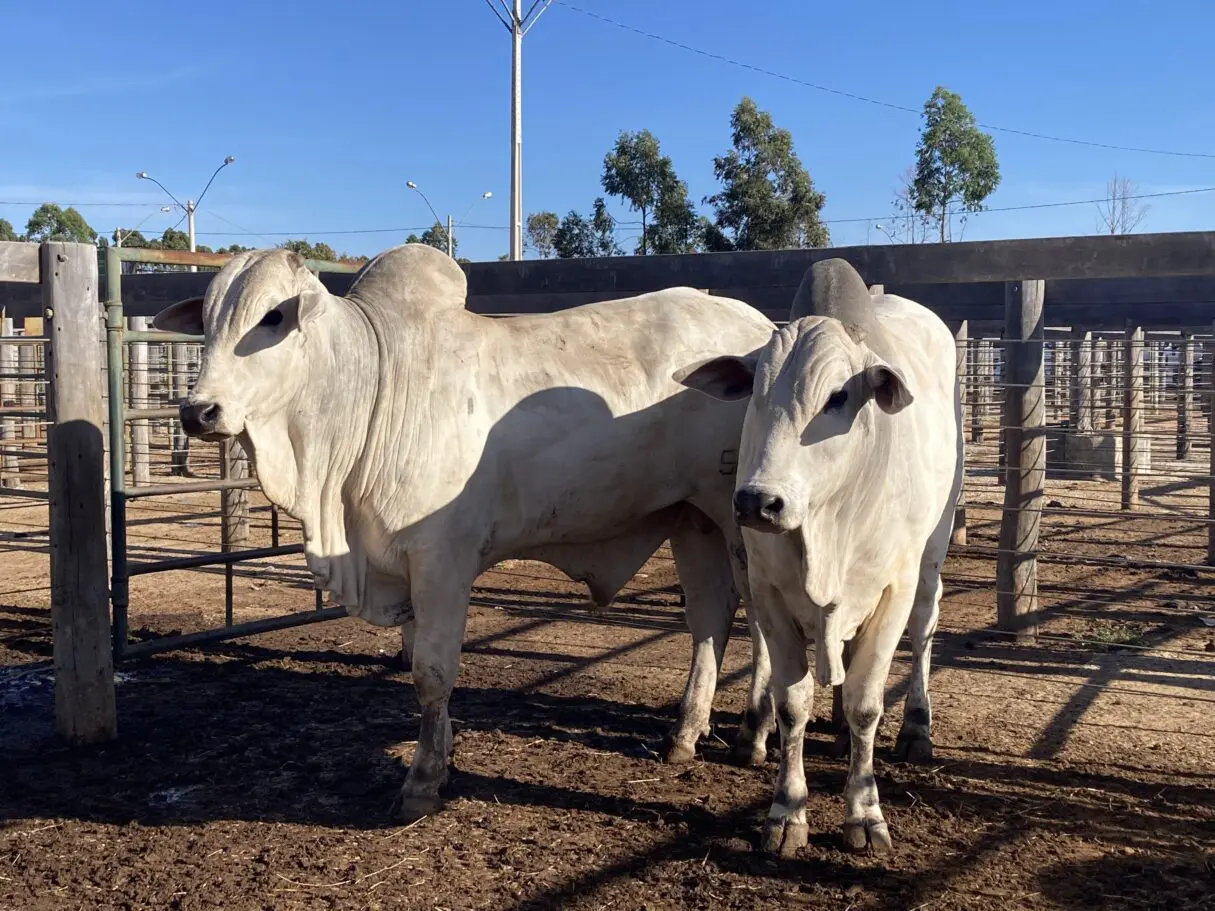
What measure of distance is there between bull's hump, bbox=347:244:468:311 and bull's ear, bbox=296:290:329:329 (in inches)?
16.7

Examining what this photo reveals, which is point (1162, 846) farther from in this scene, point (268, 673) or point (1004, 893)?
point (268, 673)

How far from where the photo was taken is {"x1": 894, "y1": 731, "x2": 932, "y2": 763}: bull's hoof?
16.4ft

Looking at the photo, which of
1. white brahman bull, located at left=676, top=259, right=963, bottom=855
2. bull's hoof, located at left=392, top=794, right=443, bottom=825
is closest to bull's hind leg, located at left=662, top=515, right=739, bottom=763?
white brahman bull, located at left=676, top=259, right=963, bottom=855

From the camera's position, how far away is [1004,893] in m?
3.74

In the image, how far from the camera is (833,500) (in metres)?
3.90

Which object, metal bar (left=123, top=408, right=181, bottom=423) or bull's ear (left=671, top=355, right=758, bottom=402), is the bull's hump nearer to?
bull's ear (left=671, top=355, right=758, bottom=402)

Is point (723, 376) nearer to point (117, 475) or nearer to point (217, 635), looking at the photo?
point (117, 475)

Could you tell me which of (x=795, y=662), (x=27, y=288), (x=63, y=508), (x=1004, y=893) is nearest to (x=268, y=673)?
(x=63, y=508)

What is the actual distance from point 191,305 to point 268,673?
2.49 meters

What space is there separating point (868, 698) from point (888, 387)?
1147 mm

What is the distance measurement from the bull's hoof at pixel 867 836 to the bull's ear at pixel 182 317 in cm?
314

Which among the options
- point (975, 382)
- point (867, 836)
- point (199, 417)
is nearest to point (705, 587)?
point (867, 836)

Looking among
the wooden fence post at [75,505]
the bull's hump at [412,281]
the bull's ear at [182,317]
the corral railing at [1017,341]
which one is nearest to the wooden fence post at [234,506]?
the corral railing at [1017,341]

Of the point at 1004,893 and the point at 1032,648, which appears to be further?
the point at 1032,648
